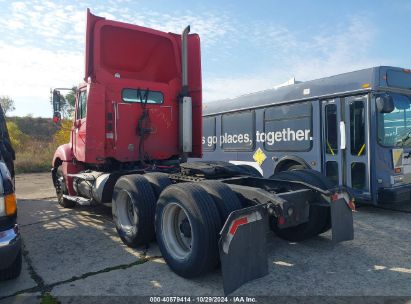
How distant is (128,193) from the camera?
5.11 metres

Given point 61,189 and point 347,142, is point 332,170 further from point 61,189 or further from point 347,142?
point 61,189

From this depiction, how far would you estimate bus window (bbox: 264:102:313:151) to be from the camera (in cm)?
810

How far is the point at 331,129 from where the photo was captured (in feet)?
25.1

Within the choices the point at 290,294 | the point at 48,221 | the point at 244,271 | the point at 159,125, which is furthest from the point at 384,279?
the point at 48,221

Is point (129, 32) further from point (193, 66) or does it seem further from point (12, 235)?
point (12, 235)

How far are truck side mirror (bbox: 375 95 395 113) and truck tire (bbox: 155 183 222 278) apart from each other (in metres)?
4.35

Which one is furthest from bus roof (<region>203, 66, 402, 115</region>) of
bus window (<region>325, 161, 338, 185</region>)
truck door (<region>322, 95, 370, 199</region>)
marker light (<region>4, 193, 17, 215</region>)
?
marker light (<region>4, 193, 17, 215</region>)

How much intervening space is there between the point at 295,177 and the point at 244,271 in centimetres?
207

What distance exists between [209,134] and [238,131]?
55.7 inches

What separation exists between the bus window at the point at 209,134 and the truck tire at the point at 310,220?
5.67m

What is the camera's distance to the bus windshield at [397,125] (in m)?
6.90

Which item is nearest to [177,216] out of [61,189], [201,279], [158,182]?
[158,182]

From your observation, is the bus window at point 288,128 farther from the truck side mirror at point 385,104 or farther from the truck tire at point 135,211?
the truck tire at point 135,211

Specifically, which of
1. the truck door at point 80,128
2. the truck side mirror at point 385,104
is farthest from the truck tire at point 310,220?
the truck door at point 80,128
